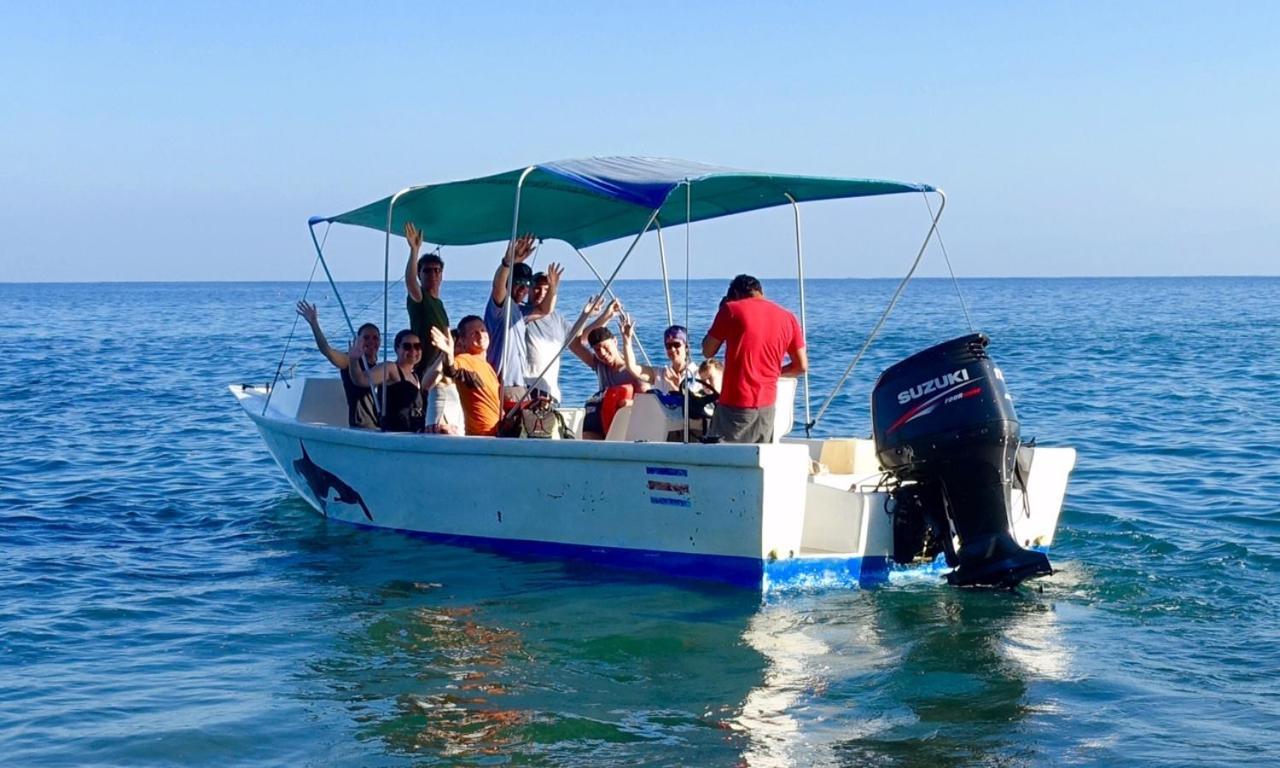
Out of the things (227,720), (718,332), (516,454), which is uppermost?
(718,332)

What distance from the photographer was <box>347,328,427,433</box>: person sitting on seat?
9125mm

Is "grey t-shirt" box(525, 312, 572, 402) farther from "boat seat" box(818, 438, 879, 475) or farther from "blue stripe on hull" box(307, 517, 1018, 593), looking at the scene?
"boat seat" box(818, 438, 879, 475)

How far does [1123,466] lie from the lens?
1275 centimetres

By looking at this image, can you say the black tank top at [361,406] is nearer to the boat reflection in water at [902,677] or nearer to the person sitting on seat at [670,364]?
the person sitting on seat at [670,364]

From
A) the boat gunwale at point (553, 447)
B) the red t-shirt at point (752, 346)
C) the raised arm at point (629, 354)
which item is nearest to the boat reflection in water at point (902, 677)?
the boat gunwale at point (553, 447)

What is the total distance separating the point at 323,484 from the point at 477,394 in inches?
79.7

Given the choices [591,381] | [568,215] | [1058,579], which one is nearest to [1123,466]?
[1058,579]

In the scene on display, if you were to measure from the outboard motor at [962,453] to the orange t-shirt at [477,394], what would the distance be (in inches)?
102

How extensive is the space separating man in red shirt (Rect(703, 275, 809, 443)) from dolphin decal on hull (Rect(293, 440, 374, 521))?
10.2ft

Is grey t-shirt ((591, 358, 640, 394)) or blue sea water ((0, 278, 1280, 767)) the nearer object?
blue sea water ((0, 278, 1280, 767))

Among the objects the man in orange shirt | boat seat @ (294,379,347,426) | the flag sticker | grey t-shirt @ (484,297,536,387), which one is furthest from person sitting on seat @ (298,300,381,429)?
the flag sticker

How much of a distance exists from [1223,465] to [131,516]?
9.33 metres

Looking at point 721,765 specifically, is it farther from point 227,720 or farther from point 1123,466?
point 1123,466

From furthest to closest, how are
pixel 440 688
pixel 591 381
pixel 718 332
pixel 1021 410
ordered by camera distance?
1. pixel 591 381
2. pixel 1021 410
3. pixel 718 332
4. pixel 440 688
